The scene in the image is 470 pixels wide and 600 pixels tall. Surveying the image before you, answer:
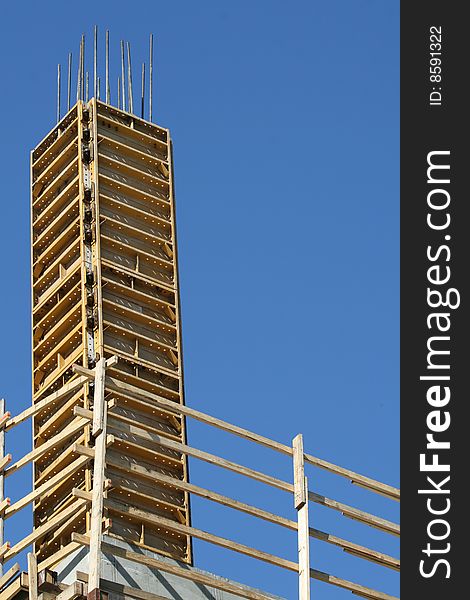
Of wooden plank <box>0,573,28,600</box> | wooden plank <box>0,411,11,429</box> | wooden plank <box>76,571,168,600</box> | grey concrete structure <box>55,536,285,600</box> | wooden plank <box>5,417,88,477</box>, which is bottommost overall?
wooden plank <box>76,571,168,600</box>

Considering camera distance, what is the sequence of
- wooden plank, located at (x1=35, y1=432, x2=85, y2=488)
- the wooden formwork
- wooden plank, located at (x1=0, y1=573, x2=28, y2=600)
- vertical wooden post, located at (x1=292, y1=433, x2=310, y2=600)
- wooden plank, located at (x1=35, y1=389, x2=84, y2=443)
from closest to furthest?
wooden plank, located at (x1=0, y1=573, x2=28, y2=600) < vertical wooden post, located at (x1=292, y1=433, x2=310, y2=600) < wooden plank, located at (x1=35, y1=432, x2=85, y2=488) < the wooden formwork < wooden plank, located at (x1=35, y1=389, x2=84, y2=443)

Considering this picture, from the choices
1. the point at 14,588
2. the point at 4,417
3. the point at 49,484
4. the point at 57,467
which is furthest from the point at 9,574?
the point at 57,467

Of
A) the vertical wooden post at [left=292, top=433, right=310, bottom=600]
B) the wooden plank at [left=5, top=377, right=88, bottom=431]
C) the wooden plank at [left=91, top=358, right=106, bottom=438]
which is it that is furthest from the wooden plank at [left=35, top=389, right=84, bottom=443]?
the wooden plank at [left=91, top=358, right=106, bottom=438]

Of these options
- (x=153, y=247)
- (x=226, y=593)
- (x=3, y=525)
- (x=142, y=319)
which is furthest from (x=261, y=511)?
(x=153, y=247)

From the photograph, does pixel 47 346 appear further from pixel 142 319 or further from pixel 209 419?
pixel 209 419

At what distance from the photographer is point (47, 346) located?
39375 millimetres

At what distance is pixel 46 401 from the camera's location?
2950 centimetres

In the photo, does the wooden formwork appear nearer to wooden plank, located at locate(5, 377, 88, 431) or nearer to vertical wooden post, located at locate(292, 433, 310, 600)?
wooden plank, located at locate(5, 377, 88, 431)

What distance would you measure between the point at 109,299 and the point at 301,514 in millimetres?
10535

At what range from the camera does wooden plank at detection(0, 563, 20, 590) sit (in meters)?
28.1

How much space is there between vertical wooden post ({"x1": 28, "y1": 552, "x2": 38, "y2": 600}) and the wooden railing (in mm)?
17

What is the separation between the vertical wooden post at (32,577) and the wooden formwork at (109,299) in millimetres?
5237

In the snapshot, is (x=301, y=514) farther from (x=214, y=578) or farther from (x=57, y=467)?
(x=57, y=467)

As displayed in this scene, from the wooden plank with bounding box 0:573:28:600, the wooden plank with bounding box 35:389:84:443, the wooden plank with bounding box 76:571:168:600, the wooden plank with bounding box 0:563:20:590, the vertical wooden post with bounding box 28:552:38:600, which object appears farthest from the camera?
the wooden plank with bounding box 35:389:84:443
